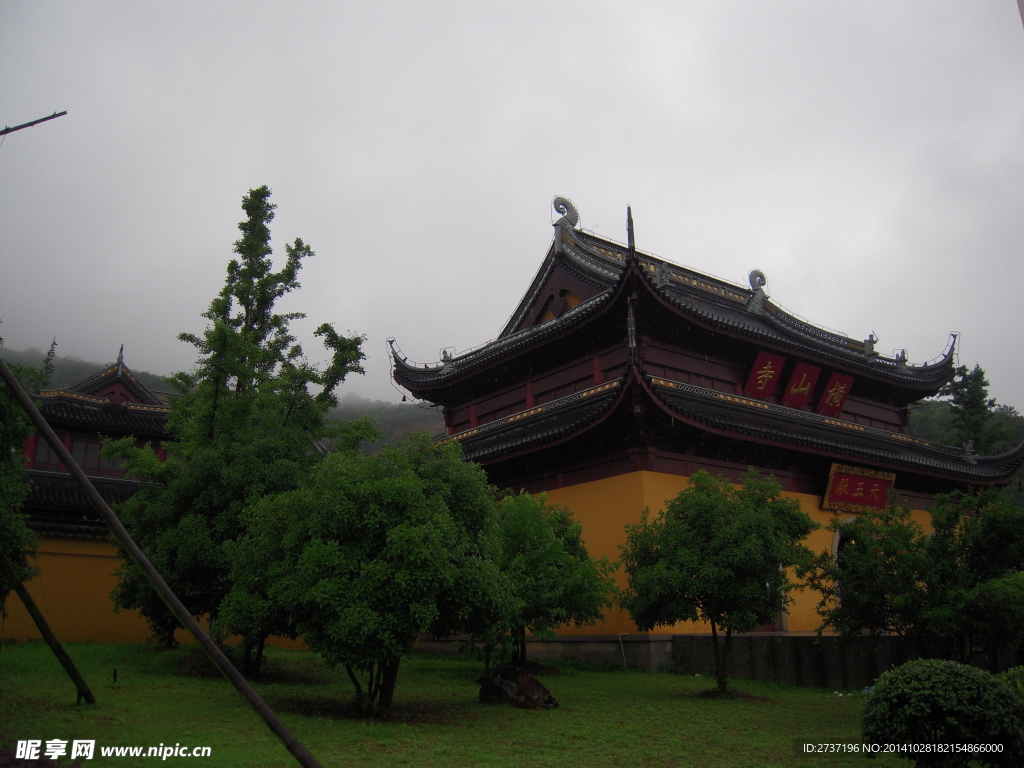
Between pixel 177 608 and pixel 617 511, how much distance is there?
490 inches

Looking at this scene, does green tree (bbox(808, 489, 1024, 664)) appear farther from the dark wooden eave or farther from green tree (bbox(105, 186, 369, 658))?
green tree (bbox(105, 186, 369, 658))

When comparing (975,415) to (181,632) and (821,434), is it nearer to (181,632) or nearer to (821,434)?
(821,434)

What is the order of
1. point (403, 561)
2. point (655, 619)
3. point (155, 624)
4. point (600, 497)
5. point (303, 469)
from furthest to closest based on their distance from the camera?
point (600, 497) → point (155, 624) → point (303, 469) → point (655, 619) → point (403, 561)

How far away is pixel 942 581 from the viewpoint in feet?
37.4

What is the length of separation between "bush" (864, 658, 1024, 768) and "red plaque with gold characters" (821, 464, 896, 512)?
554 inches

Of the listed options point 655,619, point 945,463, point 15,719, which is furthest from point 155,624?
point 945,463

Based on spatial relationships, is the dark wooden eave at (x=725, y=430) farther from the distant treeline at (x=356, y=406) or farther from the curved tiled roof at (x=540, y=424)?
the distant treeline at (x=356, y=406)

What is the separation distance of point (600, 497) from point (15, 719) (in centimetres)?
1227

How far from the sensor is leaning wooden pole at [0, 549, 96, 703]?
6.96 metres

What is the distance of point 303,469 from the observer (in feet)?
43.9

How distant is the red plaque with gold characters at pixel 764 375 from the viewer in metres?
21.1

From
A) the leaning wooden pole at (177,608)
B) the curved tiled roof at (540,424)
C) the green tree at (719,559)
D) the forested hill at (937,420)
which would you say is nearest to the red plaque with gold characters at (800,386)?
the curved tiled roof at (540,424)

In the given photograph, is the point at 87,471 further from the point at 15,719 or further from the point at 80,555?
the point at 15,719

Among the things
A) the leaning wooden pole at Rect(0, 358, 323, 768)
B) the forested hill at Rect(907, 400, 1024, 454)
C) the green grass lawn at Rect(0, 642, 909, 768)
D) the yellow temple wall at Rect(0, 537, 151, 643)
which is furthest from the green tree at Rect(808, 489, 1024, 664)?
the forested hill at Rect(907, 400, 1024, 454)
